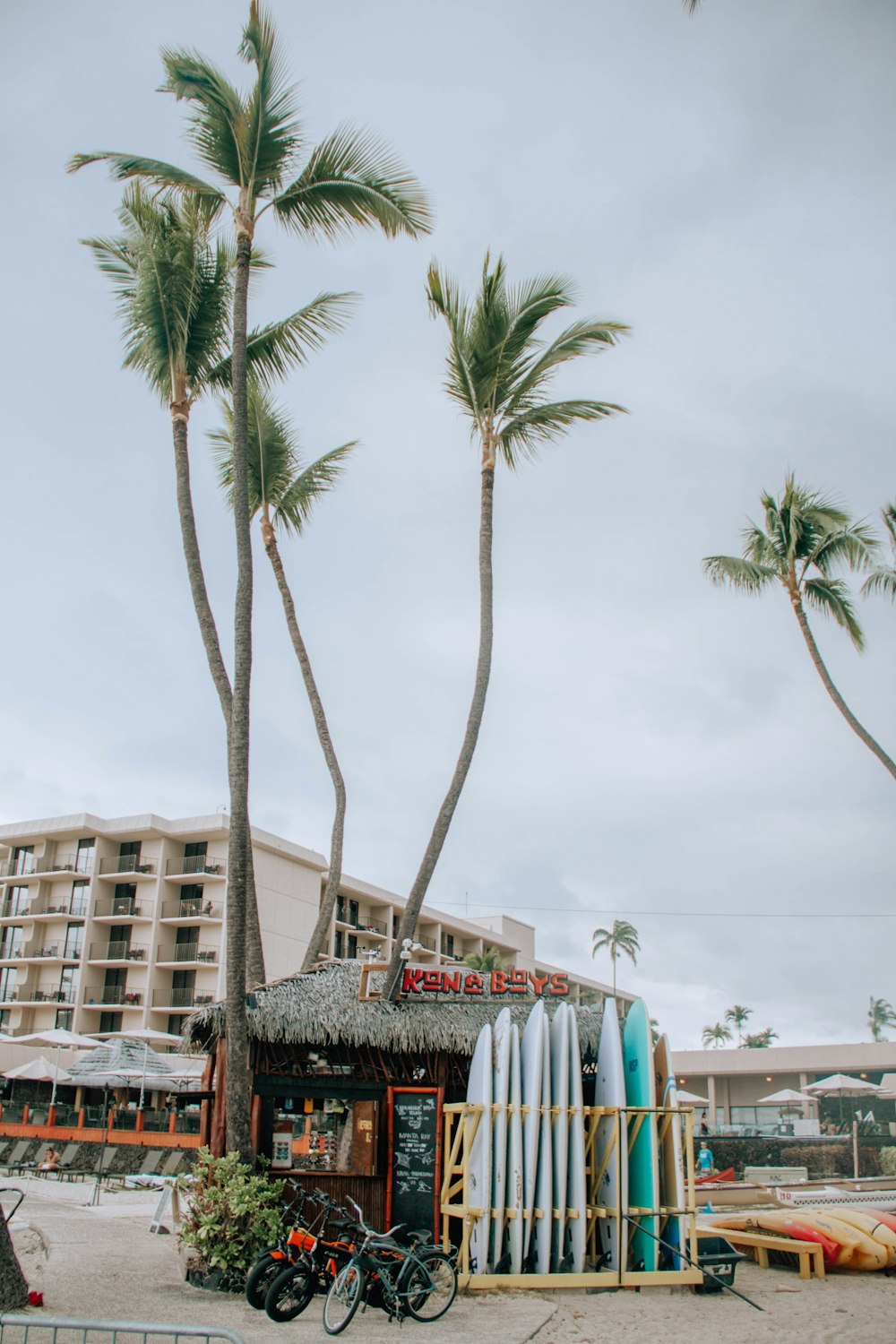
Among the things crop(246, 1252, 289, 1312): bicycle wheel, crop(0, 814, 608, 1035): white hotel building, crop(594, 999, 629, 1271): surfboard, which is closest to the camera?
crop(246, 1252, 289, 1312): bicycle wheel

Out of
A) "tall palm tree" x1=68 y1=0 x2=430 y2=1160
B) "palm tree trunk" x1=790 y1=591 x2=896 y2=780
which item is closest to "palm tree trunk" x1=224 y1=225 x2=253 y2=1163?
"tall palm tree" x1=68 y1=0 x2=430 y2=1160

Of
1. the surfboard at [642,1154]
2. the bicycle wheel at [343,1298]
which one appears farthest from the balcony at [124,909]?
the bicycle wheel at [343,1298]

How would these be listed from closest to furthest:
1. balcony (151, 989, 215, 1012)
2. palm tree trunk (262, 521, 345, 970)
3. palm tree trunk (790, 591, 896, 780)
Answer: palm tree trunk (262, 521, 345, 970)
palm tree trunk (790, 591, 896, 780)
balcony (151, 989, 215, 1012)

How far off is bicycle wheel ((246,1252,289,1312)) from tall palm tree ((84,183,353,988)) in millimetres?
3622

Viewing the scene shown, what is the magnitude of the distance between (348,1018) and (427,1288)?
9.94 ft

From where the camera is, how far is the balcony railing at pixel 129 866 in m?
40.4

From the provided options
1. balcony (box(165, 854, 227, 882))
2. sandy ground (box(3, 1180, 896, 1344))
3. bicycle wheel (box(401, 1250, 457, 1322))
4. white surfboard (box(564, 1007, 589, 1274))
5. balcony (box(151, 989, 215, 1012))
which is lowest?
sandy ground (box(3, 1180, 896, 1344))

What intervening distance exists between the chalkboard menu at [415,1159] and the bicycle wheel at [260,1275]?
2.63 meters

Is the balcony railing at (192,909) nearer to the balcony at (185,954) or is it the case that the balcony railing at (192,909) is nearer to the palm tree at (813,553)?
the balcony at (185,954)

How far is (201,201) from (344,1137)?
12335mm

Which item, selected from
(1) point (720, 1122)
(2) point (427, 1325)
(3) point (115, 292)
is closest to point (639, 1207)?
(2) point (427, 1325)

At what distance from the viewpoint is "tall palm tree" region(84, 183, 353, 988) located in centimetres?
1258

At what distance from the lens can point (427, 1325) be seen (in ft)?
29.2

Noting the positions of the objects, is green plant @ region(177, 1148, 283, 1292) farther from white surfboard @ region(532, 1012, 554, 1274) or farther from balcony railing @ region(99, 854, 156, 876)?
balcony railing @ region(99, 854, 156, 876)
